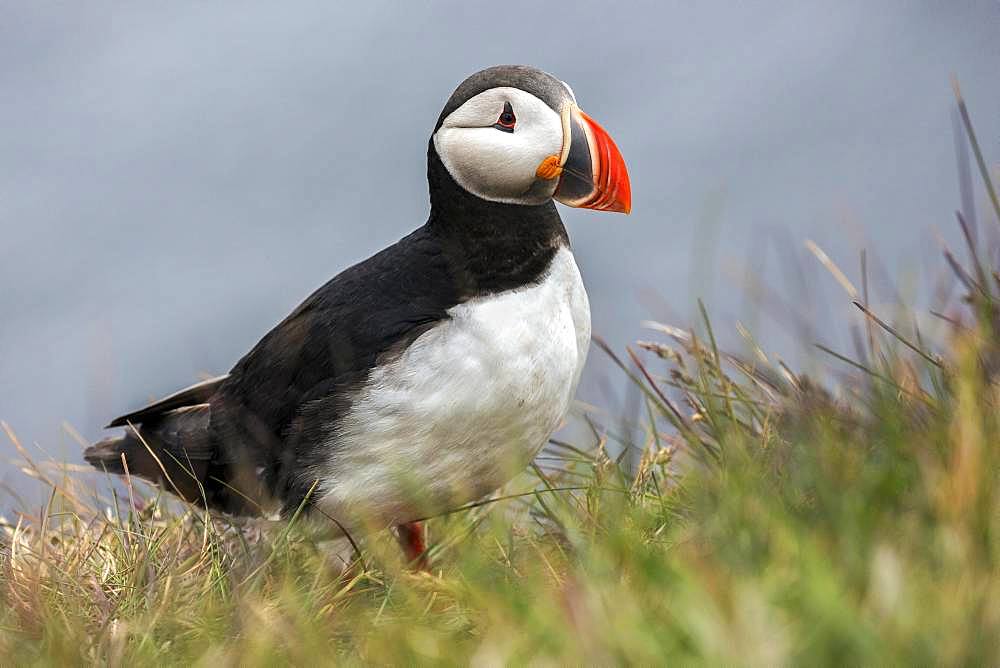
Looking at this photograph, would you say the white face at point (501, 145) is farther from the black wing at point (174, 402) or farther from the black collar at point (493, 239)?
the black wing at point (174, 402)

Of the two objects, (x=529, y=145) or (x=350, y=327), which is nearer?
(x=529, y=145)

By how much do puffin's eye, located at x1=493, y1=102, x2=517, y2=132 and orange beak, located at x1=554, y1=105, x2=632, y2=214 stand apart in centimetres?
18

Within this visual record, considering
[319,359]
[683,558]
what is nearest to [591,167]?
[319,359]

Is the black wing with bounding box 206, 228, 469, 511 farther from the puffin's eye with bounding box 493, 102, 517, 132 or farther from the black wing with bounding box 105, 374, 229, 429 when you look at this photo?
the puffin's eye with bounding box 493, 102, 517, 132

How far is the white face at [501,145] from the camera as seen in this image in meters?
3.77

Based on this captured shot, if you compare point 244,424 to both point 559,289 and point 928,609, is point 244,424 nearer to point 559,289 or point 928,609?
point 559,289

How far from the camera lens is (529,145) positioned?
379 centimetres

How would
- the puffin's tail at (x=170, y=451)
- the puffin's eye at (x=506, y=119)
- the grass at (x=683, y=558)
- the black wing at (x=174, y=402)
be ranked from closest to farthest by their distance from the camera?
the grass at (x=683, y=558) < the puffin's eye at (x=506, y=119) < the puffin's tail at (x=170, y=451) < the black wing at (x=174, y=402)

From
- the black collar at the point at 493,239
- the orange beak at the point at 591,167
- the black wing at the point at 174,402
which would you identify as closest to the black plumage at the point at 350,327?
the black collar at the point at 493,239

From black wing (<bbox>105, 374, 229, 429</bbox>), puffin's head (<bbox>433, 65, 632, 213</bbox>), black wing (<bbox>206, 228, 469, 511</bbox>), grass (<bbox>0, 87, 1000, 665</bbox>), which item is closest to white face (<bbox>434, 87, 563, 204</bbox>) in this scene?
puffin's head (<bbox>433, 65, 632, 213</bbox>)

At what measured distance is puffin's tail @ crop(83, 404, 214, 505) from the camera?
4.39 metres

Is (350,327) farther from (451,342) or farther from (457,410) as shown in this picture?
(457,410)

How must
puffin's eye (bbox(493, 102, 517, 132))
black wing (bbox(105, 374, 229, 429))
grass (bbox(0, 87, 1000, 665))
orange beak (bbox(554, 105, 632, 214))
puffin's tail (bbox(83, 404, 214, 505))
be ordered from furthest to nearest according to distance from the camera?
1. black wing (bbox(105, 374, 229, 429))
2. puffin's tail (bbox(83, 404, 214, 505))
3. puffin's eye (bbox(493, 102, 517, 132))
4. orange beak (bbox(554, 105, 632, 214))
5. grass (bbox(0, 87, 1000, 665))

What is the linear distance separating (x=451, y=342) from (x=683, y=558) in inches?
54.5
